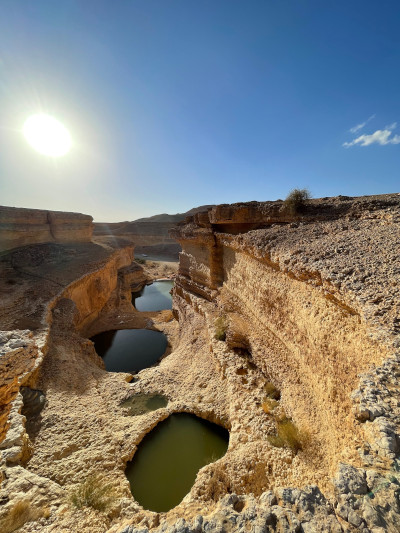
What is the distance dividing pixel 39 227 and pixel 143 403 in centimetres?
2046

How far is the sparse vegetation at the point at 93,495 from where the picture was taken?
144 inches

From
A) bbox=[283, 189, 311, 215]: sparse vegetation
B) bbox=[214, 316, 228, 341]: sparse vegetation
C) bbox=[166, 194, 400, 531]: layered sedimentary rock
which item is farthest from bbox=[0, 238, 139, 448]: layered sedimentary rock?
bbox=[283, 189, 311, 215]: sparse vegetation

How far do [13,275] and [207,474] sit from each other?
1605cm

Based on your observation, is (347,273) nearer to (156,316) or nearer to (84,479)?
(84,479)

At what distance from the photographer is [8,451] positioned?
4227 millimetres

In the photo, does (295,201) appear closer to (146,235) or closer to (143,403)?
(143,403)

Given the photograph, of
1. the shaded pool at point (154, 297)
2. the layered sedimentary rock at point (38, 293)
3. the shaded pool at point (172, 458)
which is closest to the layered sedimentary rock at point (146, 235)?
the shaded pool at point (154, 297)

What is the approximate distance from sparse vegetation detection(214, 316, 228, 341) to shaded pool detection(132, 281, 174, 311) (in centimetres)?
1336

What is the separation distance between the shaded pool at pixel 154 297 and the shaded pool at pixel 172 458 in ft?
48.5

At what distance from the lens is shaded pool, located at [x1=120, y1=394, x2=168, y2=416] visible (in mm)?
6174

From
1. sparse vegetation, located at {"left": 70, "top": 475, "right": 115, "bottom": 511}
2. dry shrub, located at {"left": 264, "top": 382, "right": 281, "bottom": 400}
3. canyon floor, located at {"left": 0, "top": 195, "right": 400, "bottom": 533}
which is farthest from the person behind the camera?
dry shrub, located at {"left": 264, "top": 382, "right": 281, "bottom": 400}

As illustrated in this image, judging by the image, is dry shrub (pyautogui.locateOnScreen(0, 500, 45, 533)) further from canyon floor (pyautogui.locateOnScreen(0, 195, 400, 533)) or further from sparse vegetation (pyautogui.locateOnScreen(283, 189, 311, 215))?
sparse vegetation (pyautogui.locateOnScreen(283, 189, 311, 215))

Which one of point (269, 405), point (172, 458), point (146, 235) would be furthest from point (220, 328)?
point (146, 235)

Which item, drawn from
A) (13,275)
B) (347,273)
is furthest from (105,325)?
(347,273)
